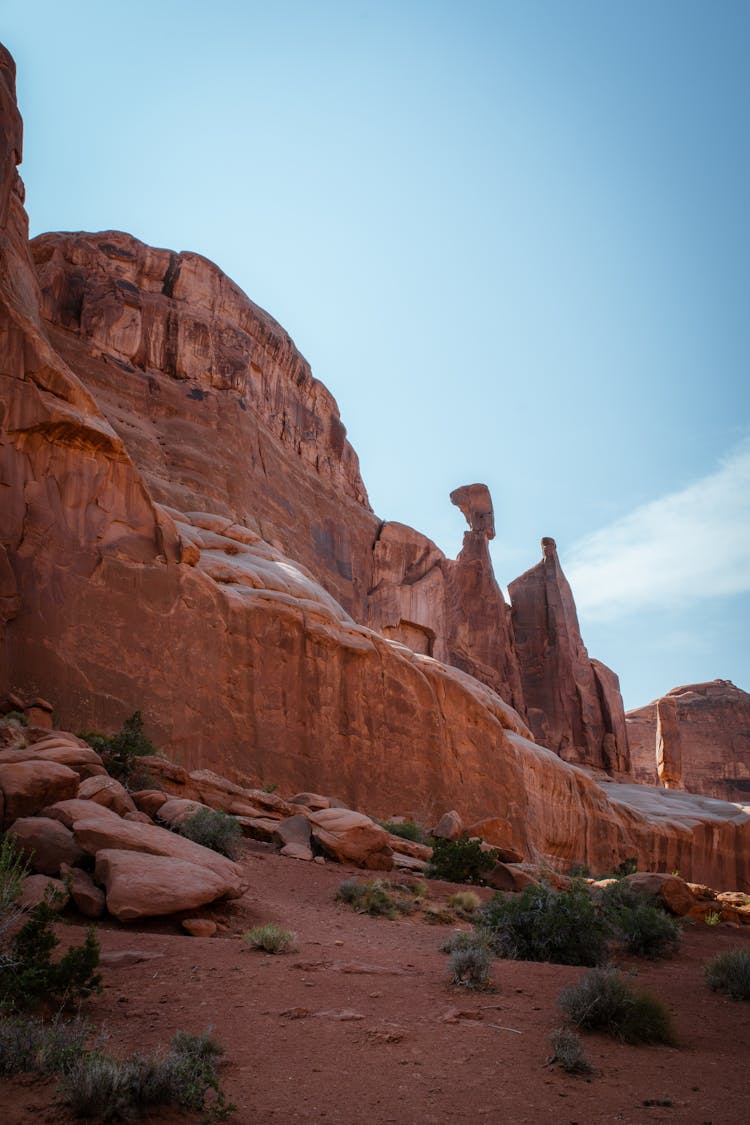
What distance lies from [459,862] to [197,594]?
30.9ft

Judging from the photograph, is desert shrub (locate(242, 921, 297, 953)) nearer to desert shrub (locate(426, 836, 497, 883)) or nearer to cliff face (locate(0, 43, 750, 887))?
desert shrub (locate(426, 836, 497, 883))

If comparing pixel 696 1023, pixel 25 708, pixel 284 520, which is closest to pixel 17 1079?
pixel 696 1023

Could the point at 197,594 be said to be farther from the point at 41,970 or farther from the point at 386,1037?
the point at 386,1037

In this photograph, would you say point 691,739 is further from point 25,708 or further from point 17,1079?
point 17,1079

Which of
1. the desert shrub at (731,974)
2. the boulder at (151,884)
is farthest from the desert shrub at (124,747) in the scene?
the desert shrub at (731,974)

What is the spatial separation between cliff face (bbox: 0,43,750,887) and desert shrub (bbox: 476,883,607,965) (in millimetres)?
10476

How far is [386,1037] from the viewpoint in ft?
18.0

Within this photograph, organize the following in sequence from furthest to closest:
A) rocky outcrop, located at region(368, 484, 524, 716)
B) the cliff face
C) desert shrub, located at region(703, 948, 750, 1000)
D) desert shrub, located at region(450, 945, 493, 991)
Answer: rocky outcrop, located at region(368, 484, 524, 716) < the cliff face < desert shrub, located at region(703, 948, 750, 1000) < desert shrub, located at region(450, 945, 493, 991)

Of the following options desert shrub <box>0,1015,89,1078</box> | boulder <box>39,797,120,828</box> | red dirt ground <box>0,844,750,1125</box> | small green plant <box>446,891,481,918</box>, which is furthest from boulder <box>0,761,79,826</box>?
small green plant <box>446,891,481,918</box>

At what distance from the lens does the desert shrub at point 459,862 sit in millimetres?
14215

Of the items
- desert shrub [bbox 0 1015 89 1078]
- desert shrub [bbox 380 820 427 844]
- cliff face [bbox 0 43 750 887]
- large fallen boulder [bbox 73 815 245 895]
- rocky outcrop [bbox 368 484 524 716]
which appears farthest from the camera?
rocky outcrop [bbox 368 484 524 716]

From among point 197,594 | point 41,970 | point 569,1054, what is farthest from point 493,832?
point 41,970

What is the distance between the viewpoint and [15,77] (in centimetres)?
2041

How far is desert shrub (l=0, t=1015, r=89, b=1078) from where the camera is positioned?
425cm
